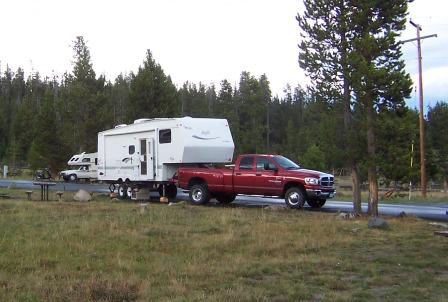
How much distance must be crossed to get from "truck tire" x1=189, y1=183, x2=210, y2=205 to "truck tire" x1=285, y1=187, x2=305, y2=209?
11.6ft

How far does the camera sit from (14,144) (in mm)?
67250

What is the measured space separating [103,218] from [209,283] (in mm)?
8070

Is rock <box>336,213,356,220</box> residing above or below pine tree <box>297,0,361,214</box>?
below

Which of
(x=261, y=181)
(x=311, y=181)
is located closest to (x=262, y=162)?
(x=261, y=181)

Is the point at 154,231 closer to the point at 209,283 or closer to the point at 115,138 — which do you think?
the point at 209,283

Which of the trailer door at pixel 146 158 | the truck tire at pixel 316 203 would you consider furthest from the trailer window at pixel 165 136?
the truck tire at pixel 316 203

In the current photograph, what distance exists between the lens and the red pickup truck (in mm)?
18391

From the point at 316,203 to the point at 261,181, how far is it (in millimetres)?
2079

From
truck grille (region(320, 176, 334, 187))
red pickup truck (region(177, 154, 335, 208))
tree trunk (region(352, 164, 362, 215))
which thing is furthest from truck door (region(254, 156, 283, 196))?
tree trunk (region(352, 164, 362, 215))

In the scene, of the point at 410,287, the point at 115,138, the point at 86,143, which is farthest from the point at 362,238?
the point at 86,143

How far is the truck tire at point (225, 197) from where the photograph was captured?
69.7 ft

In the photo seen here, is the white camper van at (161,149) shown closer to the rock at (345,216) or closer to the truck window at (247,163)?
the truck window at (247,163)

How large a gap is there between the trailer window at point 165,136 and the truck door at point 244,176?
336cm

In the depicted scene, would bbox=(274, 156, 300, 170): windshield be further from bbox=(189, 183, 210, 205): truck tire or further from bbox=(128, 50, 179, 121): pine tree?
bbox=(128, 50, 179, 121): pine tree
